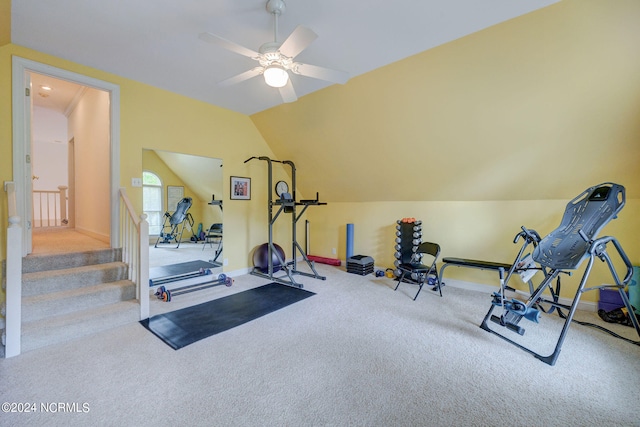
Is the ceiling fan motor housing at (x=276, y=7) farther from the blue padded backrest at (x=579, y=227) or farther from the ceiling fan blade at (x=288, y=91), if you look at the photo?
the blue padded backrest at (x=579, y=227)

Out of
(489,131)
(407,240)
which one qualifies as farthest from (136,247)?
(489,131)

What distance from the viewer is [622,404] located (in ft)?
5.81

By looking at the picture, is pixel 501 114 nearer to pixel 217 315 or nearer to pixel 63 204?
pixel 217 315

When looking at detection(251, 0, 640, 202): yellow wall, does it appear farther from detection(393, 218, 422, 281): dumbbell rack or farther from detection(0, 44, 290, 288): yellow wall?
detection(0, 44, 290, 288): yellow wall

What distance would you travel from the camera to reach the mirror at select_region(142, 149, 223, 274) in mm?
3922

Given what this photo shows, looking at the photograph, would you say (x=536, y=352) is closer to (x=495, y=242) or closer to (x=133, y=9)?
(x=495, y=242)

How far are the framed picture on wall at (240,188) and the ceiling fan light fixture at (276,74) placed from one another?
2.80 m

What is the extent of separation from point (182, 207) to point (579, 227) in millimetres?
5134

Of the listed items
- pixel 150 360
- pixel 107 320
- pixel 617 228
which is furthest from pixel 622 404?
pixel 107 320

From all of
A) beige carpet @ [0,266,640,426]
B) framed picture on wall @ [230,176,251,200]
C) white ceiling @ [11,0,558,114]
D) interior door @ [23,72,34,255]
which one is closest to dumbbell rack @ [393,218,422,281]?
beige carpet @ [0,266,640,426]

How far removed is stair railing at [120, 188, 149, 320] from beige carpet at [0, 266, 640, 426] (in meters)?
0.34

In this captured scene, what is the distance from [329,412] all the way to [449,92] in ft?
10.6

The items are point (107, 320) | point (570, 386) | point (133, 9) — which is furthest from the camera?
point (107, 320)

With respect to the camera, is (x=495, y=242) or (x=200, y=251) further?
(x=200, y=251)
